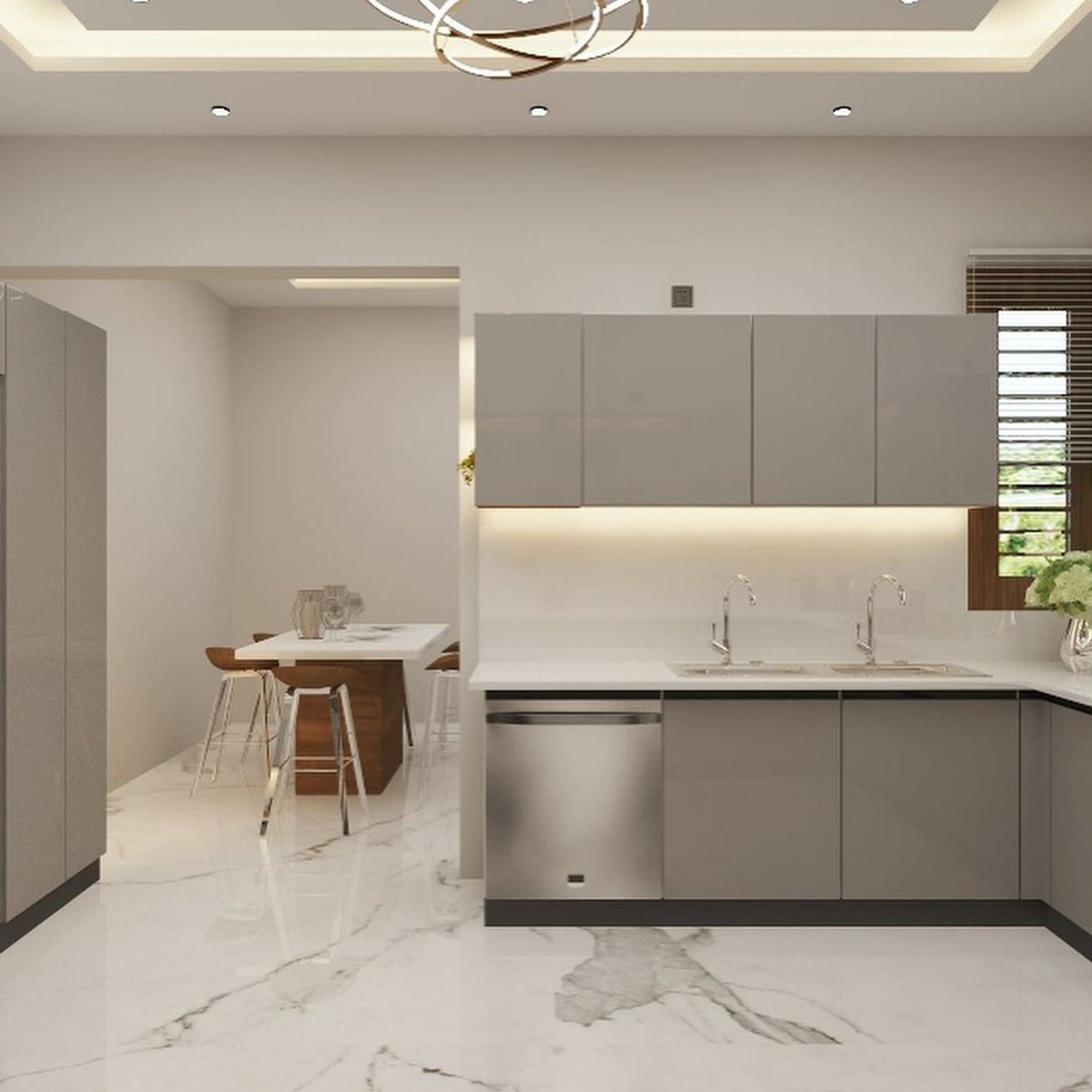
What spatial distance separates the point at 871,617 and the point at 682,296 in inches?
60.0

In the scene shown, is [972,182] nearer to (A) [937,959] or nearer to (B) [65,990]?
(A) [937,959]

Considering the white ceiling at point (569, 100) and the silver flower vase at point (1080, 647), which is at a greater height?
the white ceiling at point (569, 100)

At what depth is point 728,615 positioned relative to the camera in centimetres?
456

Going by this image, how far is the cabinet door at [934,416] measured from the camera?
14.0 ft

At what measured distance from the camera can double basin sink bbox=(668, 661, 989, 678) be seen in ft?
13.5

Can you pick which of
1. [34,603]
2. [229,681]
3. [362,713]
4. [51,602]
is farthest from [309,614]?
[34,603]

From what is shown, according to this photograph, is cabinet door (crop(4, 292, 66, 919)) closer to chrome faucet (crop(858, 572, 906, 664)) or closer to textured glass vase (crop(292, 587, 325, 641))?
textured glass vase (crop(292, 587, 325, 641))

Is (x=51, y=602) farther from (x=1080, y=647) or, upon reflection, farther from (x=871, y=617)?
(x=1080, y=647)

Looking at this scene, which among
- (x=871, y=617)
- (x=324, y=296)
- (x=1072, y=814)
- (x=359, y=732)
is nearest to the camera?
(x=1072, y=814)

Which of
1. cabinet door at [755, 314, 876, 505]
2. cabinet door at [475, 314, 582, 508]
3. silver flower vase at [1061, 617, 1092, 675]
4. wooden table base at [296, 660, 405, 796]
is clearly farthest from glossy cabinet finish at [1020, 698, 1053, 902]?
wooden table base at [296, 660, 405, 796]

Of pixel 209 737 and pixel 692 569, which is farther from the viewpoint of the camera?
pixel 209 737

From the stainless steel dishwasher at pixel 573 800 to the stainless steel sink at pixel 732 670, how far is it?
277 millimetres

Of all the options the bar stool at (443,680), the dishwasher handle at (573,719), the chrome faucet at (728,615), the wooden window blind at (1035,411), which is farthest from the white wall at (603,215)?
the bar stool at (443,680)

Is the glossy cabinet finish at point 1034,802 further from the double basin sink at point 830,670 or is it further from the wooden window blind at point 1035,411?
the wooden window blind at point 1035,411
